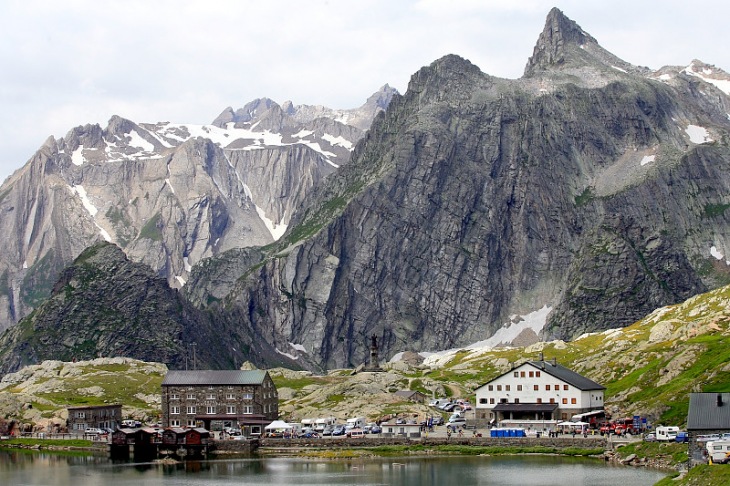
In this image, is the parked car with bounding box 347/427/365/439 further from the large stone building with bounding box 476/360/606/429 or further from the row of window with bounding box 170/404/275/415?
the row of window with bounding box 170/404/275/415

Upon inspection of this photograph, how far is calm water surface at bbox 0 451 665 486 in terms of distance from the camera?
381 feet

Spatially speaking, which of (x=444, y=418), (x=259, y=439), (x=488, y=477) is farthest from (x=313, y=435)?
(x=488, y=477)

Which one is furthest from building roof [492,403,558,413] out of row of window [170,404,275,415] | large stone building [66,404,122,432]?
large stone building [66,404,122,432]

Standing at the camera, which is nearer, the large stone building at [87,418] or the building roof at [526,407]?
the building roof at [526,407]

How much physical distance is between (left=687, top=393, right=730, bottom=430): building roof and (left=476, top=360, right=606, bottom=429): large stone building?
1913 inches

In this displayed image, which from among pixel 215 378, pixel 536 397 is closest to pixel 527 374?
pixel 536 397

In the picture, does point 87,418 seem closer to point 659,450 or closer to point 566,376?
point 566,376

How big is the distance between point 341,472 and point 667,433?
1427 inches

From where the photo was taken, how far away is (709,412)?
11106 cm

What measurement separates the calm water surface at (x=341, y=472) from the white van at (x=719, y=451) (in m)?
11.7

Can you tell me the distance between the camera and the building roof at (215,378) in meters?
182

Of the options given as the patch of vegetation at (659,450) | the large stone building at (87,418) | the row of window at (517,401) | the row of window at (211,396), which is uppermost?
the row of window at (211,396)

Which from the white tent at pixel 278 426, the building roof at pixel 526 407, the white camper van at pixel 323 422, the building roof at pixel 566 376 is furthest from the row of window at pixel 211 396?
the building roof at pixel 566 376

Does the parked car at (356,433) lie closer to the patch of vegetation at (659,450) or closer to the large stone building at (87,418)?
the patch of vegetation at (659,450)
